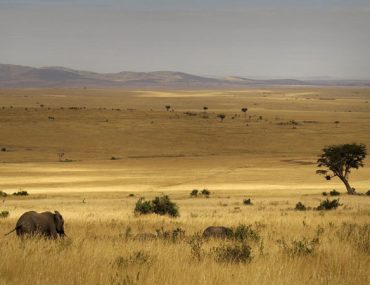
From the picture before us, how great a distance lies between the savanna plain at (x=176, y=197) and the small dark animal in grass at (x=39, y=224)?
1000mm

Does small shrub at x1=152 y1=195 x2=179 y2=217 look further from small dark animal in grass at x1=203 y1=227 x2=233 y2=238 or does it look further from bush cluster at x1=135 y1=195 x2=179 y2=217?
small dark animal in grass at x1=203 y1=227 x2=233 y2=238

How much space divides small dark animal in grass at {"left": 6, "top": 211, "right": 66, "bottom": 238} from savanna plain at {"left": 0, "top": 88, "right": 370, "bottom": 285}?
100 centimetres

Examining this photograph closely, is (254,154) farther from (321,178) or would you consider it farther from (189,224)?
(189,224)

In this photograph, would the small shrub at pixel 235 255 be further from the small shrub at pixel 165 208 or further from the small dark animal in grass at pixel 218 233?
the small shrub at pixel 165 208

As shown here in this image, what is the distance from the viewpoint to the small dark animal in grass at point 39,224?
12.4 m

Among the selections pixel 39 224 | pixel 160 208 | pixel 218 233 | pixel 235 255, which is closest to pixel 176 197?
pixel 160 208

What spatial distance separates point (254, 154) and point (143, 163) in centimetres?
2046

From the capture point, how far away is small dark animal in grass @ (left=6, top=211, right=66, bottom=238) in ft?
40.6

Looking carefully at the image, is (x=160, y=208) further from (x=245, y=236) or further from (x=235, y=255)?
(x=235, y=255)

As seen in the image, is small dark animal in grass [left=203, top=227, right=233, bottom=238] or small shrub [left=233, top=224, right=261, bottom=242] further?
small dark animal in grass [left=203, top=227, right=233, bottom=238]

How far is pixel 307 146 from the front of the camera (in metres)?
95.8

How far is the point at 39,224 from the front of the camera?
41.4 feet

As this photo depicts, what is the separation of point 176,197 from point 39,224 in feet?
99.4

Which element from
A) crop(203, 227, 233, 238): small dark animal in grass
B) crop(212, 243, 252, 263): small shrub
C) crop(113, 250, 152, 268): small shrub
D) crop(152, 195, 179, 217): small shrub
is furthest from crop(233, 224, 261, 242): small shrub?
crop(152, 195, 179, 217): small shrub
